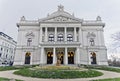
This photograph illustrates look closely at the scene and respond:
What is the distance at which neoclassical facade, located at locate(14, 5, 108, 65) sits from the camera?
4250cm

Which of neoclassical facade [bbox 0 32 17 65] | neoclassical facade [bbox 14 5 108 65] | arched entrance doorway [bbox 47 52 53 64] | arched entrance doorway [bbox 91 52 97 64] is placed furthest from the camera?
neoclassical facade [bbox 0 32 17 65]

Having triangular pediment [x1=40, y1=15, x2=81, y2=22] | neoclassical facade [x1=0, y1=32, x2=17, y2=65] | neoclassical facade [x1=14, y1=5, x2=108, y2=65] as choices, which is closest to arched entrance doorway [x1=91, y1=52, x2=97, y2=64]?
neoclassical facade [x1=14, y1=5, x2=108, y2=65]

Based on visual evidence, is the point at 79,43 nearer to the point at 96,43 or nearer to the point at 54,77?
the point at 96,43

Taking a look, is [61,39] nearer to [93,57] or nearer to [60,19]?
[60,19]

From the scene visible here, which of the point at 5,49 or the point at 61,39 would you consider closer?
the point at 61,39

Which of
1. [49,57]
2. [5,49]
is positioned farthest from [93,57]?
[5,49]

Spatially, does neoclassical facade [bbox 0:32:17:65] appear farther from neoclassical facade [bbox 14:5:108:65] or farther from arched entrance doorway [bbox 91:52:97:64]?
arched entrance doorway [bbox 91:52:97:64]

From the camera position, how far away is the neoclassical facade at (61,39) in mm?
→ 42500

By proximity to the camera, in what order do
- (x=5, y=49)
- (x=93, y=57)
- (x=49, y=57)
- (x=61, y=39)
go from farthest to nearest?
(x=5, y=49) → (x=61, y=39) → (x=93, y=57) → (x=49, y=57)

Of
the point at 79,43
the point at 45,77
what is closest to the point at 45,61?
the point at 79,43

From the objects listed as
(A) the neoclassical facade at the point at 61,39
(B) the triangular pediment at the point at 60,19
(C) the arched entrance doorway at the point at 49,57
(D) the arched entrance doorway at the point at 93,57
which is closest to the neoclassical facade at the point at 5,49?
(A) the neoclassical facade at the point at 61,39

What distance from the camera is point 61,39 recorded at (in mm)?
44625

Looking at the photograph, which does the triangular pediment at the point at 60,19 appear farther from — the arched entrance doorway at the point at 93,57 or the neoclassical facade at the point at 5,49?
the neoclassical facade at the point at 5,49

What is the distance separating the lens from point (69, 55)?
1715 inches
